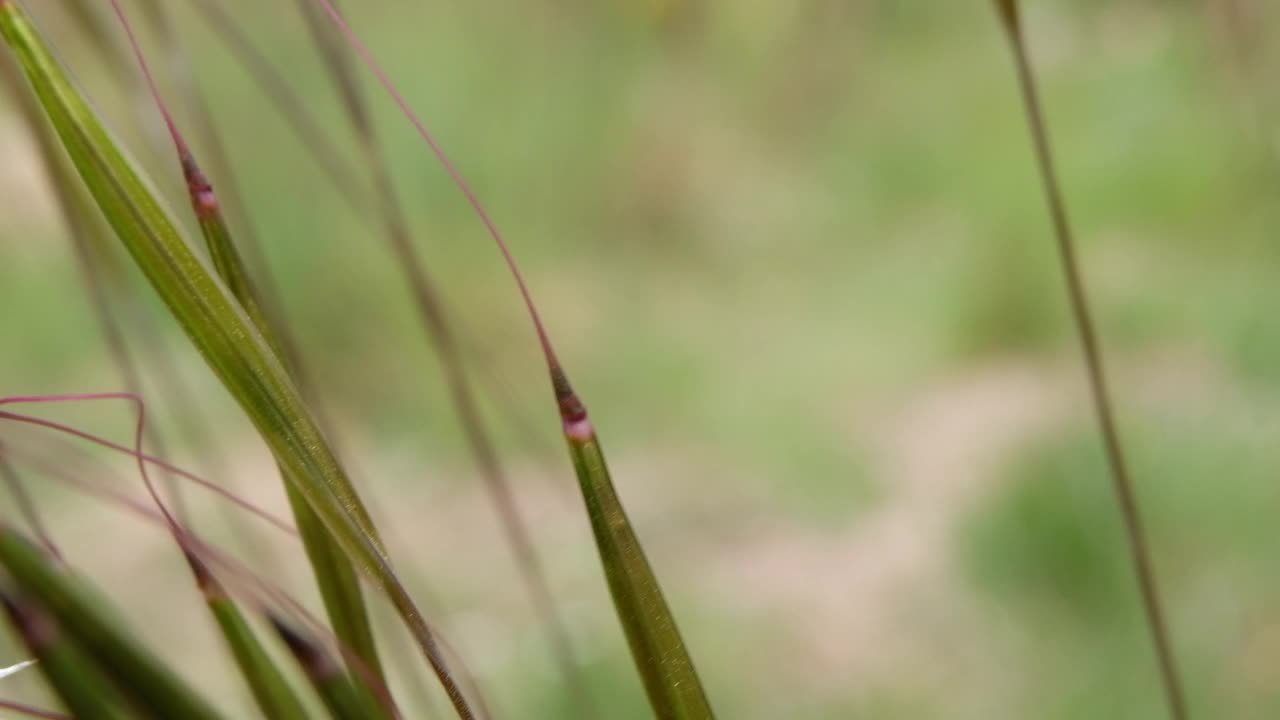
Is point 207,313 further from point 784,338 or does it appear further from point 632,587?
point 784,338

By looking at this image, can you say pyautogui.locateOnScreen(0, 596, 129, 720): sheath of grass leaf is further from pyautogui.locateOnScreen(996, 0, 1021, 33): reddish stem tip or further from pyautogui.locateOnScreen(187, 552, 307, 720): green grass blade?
pyautogui.locateOnScreen(996, 0, 1021, 33): reddish stem tip

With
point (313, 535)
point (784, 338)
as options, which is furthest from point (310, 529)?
point (784, 338)

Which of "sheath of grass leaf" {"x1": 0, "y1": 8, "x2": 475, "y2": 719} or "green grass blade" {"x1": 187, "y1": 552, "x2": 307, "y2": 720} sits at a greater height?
"sheath of grass leaf" {"x1": 0, "y1": 8, "x2": 475, "y2": 719}

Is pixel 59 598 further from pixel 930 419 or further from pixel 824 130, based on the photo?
pixel 824 130

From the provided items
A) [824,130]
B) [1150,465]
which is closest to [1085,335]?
[1150,465]

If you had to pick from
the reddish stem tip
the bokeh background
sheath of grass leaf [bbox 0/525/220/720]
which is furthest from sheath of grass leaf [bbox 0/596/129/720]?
the bokeh background

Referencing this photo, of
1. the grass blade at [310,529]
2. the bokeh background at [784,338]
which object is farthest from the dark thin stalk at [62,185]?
the bokeh background at [784,338]
